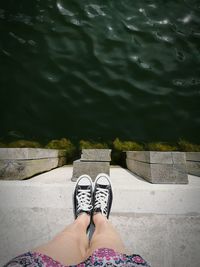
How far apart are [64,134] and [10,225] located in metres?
4.76

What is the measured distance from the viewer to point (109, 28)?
24.9 ft

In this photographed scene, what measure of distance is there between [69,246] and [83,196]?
2.64ft

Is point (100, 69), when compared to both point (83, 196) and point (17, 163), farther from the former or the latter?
point (83, 196)

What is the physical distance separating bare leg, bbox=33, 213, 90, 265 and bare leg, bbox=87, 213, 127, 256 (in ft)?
0.27

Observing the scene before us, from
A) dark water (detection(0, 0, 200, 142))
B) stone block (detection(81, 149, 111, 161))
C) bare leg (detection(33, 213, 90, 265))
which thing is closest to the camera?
bare leg (detection(33, 213, 90, 265))

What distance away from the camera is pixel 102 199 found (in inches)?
89.7

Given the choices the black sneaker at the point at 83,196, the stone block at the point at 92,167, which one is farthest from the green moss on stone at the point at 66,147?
the black sneaker at the point at 83,196

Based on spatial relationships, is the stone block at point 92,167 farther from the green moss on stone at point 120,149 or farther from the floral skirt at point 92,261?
the green moss on stone at point 120,149

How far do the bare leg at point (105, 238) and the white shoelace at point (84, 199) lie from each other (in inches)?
7.2

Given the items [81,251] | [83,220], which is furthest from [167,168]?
[81,251]

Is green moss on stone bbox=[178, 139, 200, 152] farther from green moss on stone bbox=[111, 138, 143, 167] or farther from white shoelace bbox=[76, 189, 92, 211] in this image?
white shoelace bbox=[76, 189, 92, 211]

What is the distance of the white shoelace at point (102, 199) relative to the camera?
2212mm

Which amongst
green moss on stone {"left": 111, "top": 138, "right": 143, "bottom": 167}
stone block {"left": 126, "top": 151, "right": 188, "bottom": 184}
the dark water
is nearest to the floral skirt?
stone block {"left": 126, "top": 151, "right": 188, "bottom": 184}

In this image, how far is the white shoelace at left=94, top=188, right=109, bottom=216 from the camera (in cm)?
221
